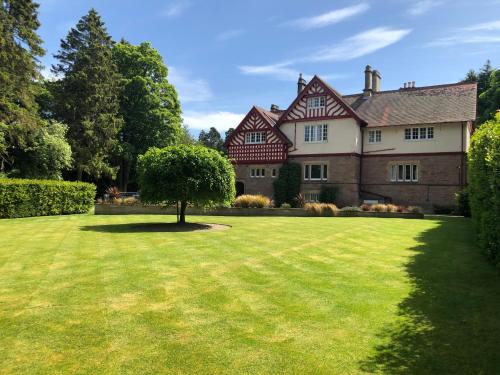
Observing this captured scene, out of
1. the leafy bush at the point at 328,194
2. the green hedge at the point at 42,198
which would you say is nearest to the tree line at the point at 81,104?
the green hedge at the point at 42,198

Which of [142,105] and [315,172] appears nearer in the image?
[315,172]

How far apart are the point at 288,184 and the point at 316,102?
740 centimetres

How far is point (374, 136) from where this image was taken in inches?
1316

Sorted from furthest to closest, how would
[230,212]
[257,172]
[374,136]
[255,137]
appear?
1. [255,137]
2. [257,172]
3. [374,136]
4. [230,212]

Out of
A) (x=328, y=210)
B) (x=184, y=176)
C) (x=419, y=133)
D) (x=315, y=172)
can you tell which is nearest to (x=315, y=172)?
(x=315, y=172)

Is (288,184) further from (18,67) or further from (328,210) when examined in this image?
(18,67)

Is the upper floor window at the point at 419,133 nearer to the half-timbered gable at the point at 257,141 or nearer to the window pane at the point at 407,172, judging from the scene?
the window pane at the point at 407,172

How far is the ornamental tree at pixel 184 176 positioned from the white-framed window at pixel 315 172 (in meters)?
18.4

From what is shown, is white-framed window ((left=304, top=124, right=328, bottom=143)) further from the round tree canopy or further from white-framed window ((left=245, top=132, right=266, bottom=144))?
the round tree canopy

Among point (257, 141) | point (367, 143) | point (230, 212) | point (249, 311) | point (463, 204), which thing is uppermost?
point (257, 141)

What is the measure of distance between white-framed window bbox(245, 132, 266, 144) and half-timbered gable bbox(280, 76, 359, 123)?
7.37 feet

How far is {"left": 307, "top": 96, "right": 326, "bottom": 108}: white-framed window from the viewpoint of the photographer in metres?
34.3

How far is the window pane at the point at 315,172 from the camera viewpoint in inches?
1353

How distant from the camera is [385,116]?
3328 cm
